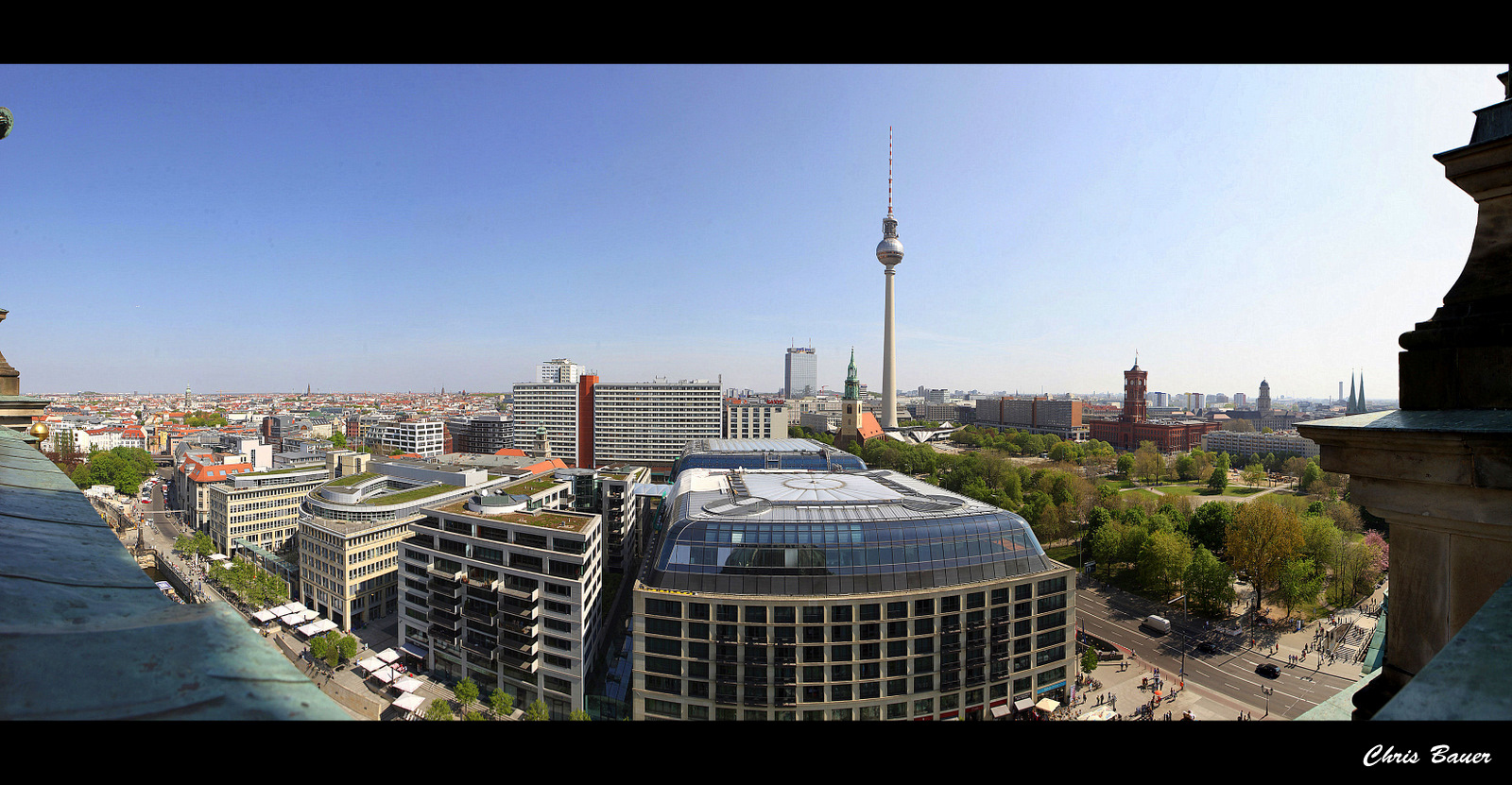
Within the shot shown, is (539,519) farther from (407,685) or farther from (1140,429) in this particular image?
(1140,429)

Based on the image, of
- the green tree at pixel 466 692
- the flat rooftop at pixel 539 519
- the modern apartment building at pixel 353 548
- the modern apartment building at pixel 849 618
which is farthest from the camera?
the modern apartment building at pixel 353 548

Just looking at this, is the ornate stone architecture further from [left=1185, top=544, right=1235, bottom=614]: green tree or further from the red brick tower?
the red brick tower

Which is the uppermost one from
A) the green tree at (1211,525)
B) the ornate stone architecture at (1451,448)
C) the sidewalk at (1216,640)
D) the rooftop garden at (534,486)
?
the ornate stone architecture at (1451,448)

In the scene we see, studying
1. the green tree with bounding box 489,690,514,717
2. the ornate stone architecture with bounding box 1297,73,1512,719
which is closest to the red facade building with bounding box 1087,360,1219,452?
the green tree with bounding box 489,690,514,717

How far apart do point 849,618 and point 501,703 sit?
8754 mm

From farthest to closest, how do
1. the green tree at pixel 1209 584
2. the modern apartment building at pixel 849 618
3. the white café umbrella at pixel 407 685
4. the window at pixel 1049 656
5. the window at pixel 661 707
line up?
the green tree at pixel 1209 584 → the white café umbrella at pixel 407 685 → the window at pixel 1049 656 → the window at pixel 661 707 → the modern apartment building at pixel 849 618

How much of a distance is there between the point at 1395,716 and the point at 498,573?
1664 cm

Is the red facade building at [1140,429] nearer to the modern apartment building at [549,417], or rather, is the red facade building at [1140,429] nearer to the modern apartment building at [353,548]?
the modern apartment building at [549,417]

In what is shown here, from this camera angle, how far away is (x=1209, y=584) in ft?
57.9

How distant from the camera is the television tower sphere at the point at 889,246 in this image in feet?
191

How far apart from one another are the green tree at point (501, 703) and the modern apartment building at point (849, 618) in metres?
4.50

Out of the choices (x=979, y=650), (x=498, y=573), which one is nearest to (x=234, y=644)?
(x=979, y=650)

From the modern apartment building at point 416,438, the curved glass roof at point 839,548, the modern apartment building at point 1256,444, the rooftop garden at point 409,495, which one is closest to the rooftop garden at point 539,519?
the curved glass roof at point 839,548
